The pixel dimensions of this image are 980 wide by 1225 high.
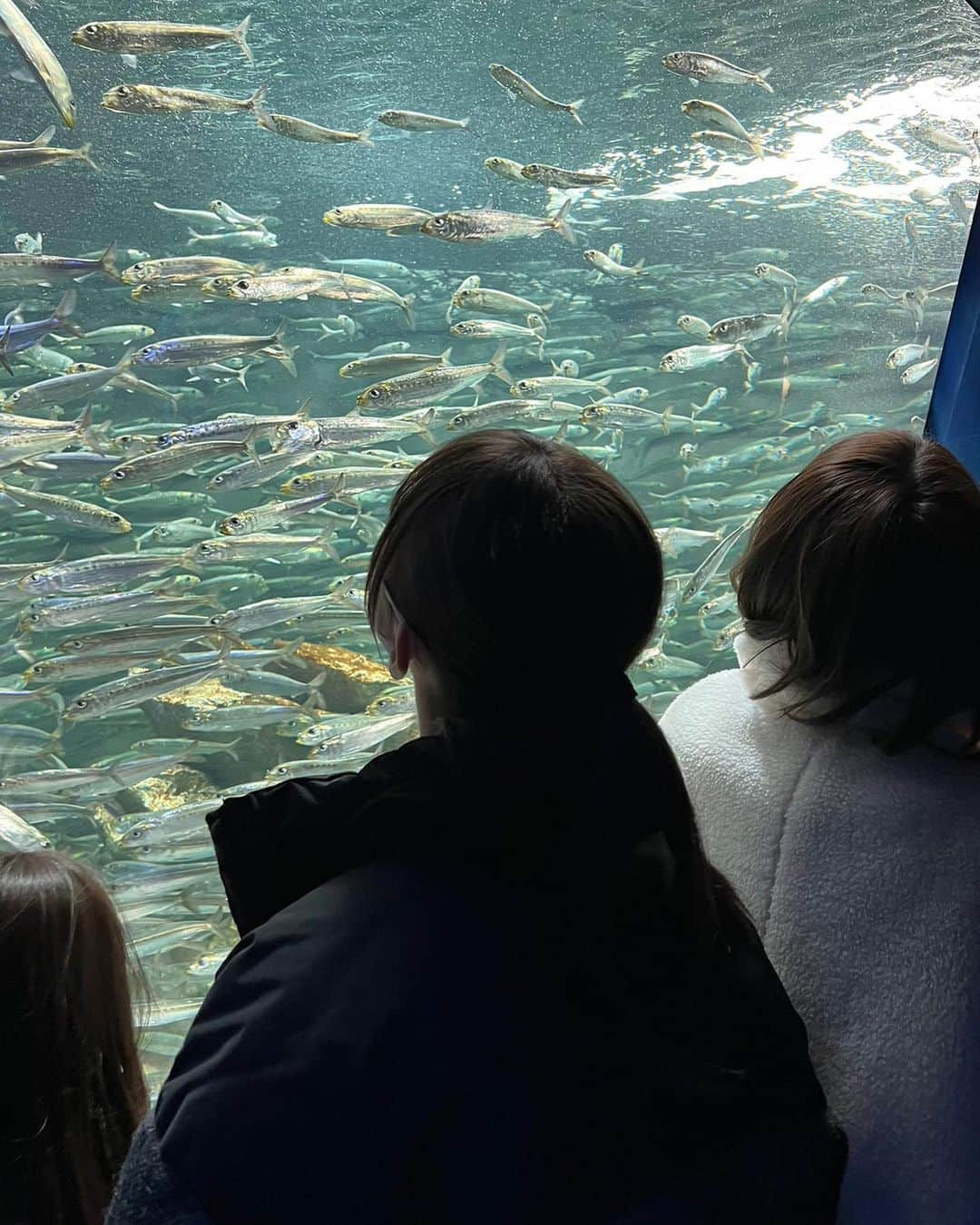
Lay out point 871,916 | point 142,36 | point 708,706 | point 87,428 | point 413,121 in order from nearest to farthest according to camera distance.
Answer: point 871,916 → point 708,706 → point 142,36 → point 87,428 → point 413,121

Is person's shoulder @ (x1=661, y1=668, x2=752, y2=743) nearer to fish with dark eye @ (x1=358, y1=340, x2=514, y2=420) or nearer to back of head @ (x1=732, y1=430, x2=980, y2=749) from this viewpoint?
back of head @ (x1=732, y1=430, x2=980, y2=749)

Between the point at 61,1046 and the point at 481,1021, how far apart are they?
23.9 inches

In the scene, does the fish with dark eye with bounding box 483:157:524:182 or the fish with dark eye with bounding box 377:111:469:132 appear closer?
the fish with dark eye with bounding box 377:111:469:132

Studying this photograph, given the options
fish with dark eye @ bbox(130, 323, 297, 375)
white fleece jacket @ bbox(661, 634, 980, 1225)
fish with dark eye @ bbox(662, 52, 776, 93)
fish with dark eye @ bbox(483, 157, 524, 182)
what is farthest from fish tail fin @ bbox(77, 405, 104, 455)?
fish with dark eye @ bbox(662, 52, 776, 93)

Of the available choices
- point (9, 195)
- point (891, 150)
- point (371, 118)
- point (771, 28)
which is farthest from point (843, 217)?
point (9, 195)

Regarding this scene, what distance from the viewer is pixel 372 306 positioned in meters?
7.00

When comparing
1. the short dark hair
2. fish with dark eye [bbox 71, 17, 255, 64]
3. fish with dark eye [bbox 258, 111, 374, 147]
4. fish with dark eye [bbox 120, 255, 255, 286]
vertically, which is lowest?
the short dark hair

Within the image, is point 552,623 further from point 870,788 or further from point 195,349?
point 195,349

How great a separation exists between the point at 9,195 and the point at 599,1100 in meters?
6.79

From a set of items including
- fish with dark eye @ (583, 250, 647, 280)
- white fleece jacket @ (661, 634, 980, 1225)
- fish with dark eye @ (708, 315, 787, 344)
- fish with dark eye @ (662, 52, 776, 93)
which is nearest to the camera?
white fleece jacket @ (661, 634, 980, 1225)

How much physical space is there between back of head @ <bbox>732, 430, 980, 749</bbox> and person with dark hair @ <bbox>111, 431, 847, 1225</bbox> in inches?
13.6

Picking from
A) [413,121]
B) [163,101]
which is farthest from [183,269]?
[413,121]

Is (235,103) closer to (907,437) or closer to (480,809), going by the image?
(907,437)

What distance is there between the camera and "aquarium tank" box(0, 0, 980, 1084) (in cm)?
372
